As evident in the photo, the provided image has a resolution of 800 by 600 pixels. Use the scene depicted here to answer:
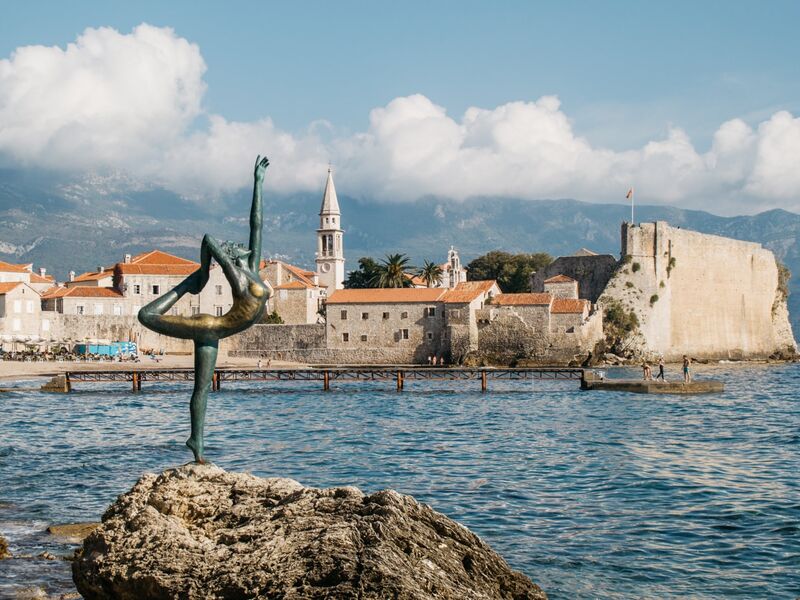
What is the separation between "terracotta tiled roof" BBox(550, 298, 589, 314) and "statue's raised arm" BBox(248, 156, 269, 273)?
56.2 meters

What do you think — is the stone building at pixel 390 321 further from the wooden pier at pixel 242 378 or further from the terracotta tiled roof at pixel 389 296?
the wooden pier at pixel 242 378

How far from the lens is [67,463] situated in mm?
20547

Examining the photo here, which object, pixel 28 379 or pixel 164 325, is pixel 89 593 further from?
pixel 28 379

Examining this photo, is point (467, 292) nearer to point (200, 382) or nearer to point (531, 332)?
→ point (531, 332)

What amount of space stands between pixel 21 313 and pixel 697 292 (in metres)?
51.1

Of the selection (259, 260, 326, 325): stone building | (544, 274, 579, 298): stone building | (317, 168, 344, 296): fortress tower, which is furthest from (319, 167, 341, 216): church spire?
(544, 274, 579, 298): stone building

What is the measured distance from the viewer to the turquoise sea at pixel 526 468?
39.2 feet

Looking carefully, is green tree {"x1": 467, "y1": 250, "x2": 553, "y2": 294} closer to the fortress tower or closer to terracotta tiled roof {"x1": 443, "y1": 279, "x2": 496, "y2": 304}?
the fortress tower

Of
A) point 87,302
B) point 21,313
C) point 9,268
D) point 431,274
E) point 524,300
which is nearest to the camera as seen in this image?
point 524,300

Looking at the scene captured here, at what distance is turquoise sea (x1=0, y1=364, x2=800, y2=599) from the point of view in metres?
11.9

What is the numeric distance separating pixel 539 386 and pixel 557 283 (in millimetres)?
21495

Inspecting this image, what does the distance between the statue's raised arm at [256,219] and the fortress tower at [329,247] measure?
7735 centimetres

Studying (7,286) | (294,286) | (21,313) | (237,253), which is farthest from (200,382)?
(7,286)

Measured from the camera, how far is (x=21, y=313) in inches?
2667
